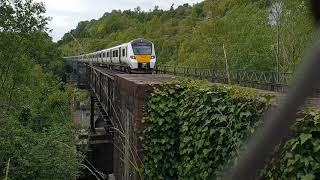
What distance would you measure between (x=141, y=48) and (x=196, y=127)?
18812 mm

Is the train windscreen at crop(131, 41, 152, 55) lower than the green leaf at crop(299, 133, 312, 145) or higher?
higher

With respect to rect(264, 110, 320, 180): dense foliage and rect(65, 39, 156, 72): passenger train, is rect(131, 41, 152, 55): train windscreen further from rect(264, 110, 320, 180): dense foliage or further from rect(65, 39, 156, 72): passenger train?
rect(264, 110, 320, 180): dense foliage

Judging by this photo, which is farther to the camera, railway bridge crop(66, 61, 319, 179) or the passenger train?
the passenger train

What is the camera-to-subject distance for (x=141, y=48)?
25.2 m

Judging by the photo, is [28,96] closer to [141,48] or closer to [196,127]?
[141,48]

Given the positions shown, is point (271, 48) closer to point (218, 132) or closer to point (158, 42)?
point (218, 132)

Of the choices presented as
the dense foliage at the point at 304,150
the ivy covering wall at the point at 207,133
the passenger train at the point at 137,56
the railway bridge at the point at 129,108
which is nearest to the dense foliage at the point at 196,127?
the ivy covering wall at the point at 207,133

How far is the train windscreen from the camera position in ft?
81.4

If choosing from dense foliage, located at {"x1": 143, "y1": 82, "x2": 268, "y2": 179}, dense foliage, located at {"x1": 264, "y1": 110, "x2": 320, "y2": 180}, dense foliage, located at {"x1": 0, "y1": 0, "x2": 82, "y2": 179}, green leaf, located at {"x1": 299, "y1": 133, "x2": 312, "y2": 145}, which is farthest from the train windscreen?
green leaf, located at {"x1": 299, "y1": 133, "x2": 312, "y2": 145}


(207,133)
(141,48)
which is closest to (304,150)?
(207,133)

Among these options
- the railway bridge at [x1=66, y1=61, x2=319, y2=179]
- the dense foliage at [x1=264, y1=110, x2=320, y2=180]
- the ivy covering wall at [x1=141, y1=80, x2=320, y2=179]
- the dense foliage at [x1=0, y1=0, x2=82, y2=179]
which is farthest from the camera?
→ the dense foliage at [x1=0, y1=0, x2=82, y2=179]

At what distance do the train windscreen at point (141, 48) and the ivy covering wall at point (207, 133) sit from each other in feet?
54.7

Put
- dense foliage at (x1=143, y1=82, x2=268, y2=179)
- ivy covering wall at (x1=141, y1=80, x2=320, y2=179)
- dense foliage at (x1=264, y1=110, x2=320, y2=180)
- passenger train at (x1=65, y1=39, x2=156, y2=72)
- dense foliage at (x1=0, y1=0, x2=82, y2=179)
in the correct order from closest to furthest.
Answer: dense foliage at (x1=264, y1=110, x2=320, y2=180) → ivy covering wall at (x1=141, y1=80, x2=320, y2=179) → dense foliage at (x1=143, y1=82, x2=268, y2=179) → dense foliage at (x1=0, y1=0, x2=82, y2=179) → passenger train at (x1=65, y1=39, x2=156, y2=72)

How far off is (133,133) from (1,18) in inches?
676
